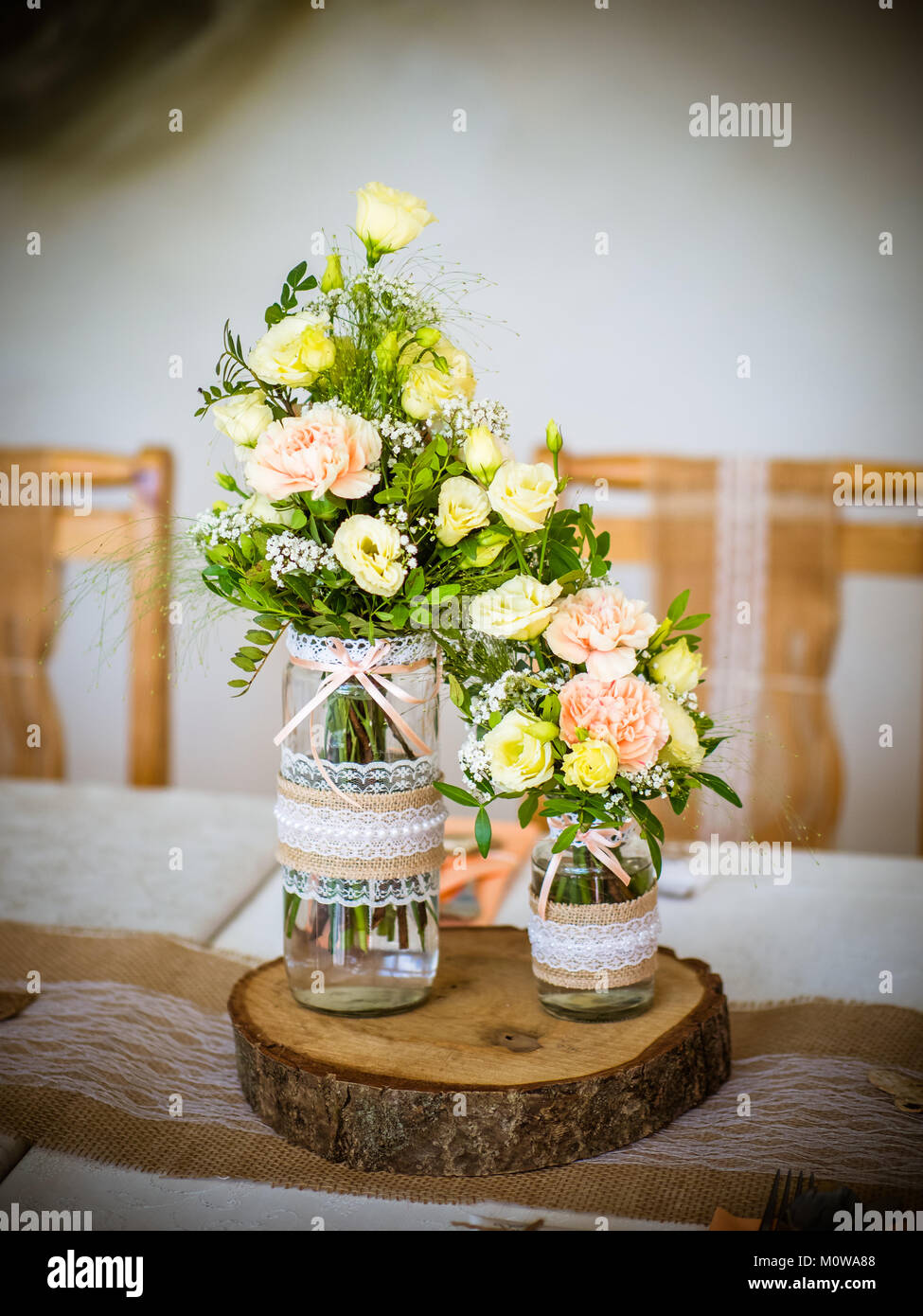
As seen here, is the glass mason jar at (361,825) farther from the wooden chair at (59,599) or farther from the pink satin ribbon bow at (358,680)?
the wooden chair at (59,599)

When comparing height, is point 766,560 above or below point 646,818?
above

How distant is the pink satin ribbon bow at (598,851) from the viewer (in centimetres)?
103

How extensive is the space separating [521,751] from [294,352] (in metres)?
0.36

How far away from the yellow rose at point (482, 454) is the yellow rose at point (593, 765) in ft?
0.75

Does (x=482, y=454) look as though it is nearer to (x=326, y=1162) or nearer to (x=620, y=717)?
Answer: (x=620, y=717)

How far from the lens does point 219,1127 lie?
3.38ft

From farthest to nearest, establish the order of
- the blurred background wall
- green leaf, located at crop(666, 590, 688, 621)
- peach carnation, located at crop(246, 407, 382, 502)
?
the blurred background wall, green leaf, located at crop(666, 590, 688, 621), peach carnation, located at crop(246, 407, 382, 502)

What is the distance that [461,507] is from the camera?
0.94 metres

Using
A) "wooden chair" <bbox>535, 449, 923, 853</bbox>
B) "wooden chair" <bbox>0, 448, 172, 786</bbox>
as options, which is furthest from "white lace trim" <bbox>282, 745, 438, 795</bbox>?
"wooden chair" <bbox>535, 449, 923, 853</bbox>

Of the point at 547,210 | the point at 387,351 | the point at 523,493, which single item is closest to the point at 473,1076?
the point at 523,493

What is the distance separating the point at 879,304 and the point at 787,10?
67cm

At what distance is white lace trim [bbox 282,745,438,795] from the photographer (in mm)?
1048

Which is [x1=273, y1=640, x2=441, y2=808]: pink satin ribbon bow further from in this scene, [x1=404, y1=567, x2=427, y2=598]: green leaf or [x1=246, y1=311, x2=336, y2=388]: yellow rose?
[x1=246, y1=311, x2=336, y2=388]: yellow rose
